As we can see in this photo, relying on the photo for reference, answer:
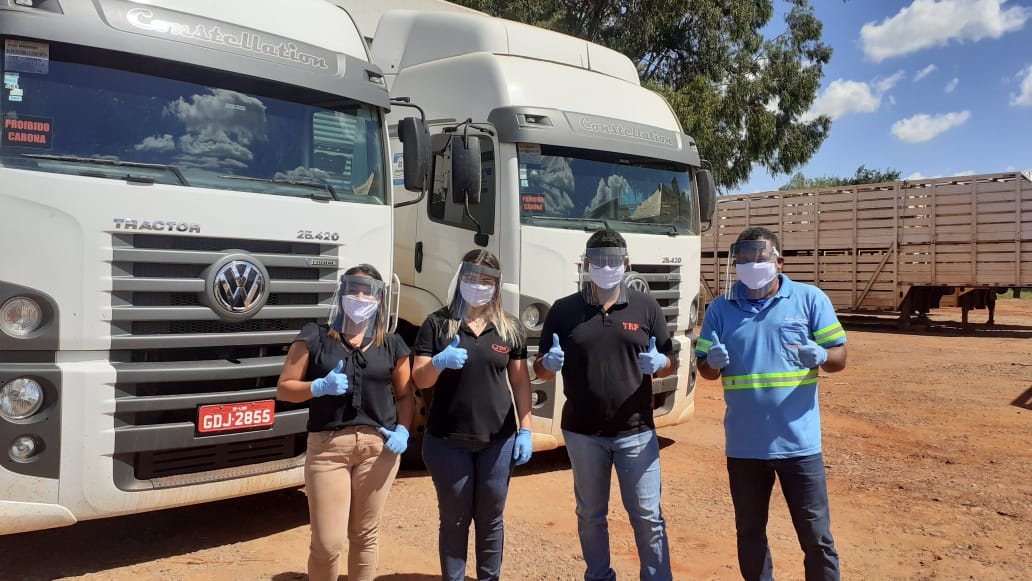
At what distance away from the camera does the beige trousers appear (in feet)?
10.1

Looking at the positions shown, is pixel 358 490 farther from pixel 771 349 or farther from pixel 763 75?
pixel 763 75

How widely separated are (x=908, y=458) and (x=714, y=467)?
183 cm

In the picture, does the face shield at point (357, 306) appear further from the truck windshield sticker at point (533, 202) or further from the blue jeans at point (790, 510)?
the truck windshield sticker at point (533, 202)

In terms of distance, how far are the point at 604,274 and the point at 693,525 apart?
93.8 inches

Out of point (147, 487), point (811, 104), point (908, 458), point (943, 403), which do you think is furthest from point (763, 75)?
point (147, 487)

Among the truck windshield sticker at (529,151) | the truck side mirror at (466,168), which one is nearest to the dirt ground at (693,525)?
the truck side mirror at (466,168)

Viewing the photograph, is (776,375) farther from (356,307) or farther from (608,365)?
(356,307)

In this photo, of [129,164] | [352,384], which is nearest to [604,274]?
[352,384]

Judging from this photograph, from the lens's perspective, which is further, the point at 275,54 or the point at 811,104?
the point at 811,104

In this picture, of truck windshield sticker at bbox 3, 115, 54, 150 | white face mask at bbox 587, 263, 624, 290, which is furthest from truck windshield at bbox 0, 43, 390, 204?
white face mask at bbox 587, 263, 624, 290

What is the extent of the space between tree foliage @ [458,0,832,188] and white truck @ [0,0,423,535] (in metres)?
12.6

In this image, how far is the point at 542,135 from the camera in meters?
5.52

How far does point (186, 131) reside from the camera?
13.2ft

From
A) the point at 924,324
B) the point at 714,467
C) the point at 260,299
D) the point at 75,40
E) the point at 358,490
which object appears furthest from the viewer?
the point at 924,324
